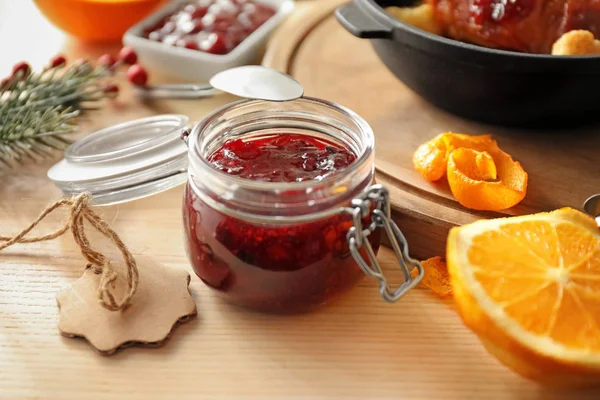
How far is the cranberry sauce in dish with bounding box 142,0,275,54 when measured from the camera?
6.10ft

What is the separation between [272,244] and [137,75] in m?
0.86

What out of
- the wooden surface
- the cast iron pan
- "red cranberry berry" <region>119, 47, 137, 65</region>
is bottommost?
the wooden surface

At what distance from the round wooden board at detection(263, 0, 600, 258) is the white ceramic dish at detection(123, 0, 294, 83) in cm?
8

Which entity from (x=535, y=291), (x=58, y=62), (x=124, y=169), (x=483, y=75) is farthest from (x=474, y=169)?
(x=58, y=62)

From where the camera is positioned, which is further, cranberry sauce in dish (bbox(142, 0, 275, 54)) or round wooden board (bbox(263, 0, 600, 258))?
cranberry sauce in dish (bbox(142, 0, 275, 54))

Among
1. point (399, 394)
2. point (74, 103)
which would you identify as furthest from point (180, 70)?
point (399, 394)

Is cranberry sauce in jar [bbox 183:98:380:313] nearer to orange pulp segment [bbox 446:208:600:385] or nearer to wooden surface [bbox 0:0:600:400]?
wooden surface [bbox 0:0:600:400]

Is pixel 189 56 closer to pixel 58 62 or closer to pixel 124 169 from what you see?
pixel 58 62

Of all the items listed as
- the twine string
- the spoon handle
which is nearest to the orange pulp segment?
the twine string

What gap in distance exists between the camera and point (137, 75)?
5.77ft

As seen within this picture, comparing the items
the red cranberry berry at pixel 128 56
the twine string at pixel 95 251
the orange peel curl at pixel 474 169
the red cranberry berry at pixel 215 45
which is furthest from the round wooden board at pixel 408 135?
the twine string at pixel 95 251

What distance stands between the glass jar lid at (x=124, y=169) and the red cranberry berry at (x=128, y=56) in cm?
41

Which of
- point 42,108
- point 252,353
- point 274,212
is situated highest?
point 274,212

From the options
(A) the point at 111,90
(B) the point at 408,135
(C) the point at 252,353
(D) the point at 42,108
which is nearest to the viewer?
(C) the point at 252,353
